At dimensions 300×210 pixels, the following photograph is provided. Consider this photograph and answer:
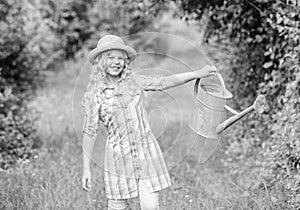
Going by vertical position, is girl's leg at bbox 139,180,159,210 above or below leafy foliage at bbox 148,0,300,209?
below

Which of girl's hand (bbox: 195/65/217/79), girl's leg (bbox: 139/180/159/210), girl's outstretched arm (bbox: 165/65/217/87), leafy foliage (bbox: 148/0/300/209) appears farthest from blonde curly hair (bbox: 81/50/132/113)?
leafy foliage (bbox: 148/0/300/209)

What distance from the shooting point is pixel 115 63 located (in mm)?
3564

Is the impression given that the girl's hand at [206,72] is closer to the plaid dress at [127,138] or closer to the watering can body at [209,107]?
the watering can body at [209,107]

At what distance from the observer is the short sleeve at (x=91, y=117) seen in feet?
11.8

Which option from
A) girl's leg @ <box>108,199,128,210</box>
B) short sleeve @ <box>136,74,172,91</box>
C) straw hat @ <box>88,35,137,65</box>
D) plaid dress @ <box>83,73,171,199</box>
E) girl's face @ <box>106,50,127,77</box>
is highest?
straw hat @ <box>88,35,137,65</box>

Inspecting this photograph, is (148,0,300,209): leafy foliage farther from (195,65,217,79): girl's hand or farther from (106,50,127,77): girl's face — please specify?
(106,50,127,77): girl's face

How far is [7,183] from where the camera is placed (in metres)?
4.67

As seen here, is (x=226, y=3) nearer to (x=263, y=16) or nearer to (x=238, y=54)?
(x=263, y=16)

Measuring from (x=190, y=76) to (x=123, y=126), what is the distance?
1.65ft

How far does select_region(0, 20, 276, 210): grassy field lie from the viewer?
4.27 metres

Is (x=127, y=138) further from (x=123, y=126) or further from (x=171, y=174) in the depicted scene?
(x=171, y=174)

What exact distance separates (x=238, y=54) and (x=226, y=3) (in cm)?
82

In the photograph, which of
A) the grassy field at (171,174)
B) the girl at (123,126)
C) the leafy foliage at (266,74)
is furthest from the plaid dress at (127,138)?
the leafy foliage at (266,74)

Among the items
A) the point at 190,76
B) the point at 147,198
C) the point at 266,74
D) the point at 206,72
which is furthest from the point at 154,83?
the point at 266,74
